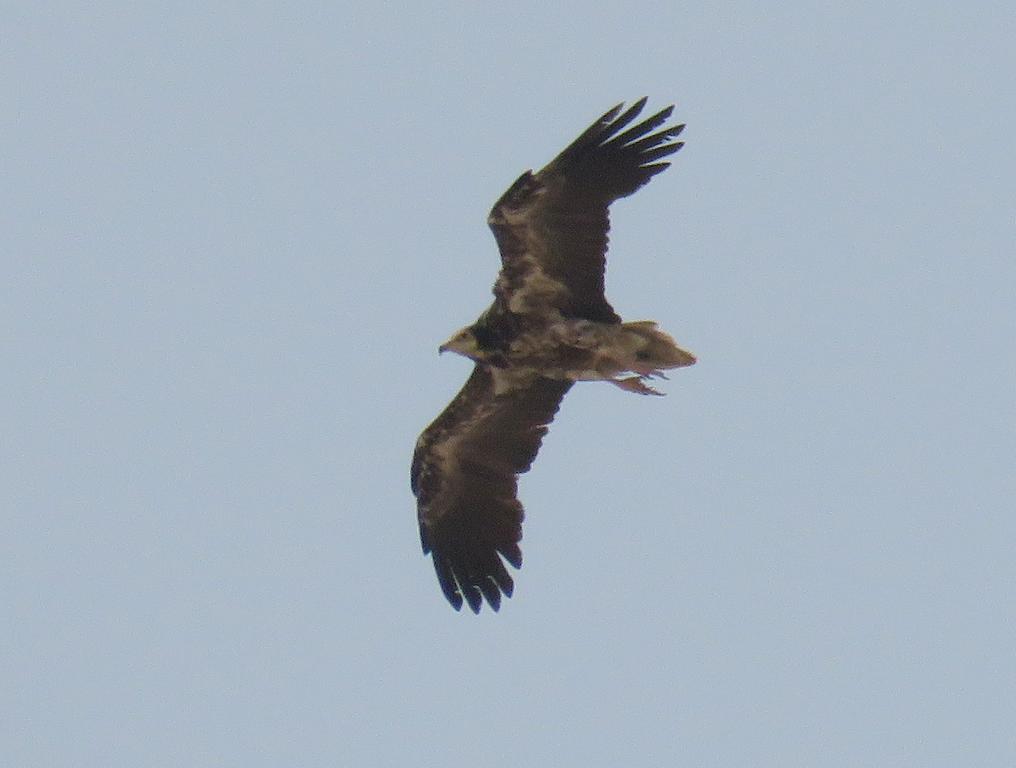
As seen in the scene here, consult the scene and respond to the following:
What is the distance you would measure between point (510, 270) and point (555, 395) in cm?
180

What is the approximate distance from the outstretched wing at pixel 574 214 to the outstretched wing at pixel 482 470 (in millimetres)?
1385

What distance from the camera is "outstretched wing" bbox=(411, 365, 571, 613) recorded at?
19750 millimetres

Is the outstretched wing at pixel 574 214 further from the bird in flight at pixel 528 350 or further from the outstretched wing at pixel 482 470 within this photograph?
the outstretched wing at pixel 482 470

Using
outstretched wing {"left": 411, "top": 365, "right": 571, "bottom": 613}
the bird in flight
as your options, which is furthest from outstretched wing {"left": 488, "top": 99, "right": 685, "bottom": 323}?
outstretched wing {"left": 411, "top": 365, "right": 571, "bottom": 613}

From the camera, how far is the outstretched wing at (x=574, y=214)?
1811 cm

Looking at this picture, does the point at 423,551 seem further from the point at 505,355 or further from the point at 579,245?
the point at 579,245

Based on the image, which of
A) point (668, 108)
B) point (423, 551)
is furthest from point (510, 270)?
point (423, 551)

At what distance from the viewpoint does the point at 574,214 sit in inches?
718

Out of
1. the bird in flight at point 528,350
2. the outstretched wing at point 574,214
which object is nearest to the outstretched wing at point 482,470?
the bird in flight at point 528,350

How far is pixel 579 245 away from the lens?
60.3 ft

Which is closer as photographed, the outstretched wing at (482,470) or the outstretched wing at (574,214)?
the outstretched wing at (574,214)

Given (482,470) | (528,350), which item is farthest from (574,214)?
(482,470)

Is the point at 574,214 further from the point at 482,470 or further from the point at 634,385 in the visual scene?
the point at 482,470

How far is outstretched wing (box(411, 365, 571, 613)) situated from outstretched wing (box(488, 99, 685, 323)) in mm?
1385
